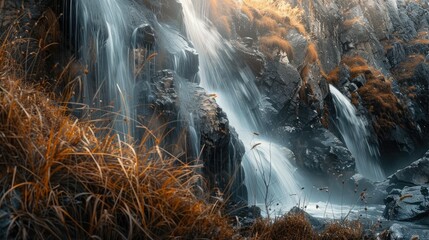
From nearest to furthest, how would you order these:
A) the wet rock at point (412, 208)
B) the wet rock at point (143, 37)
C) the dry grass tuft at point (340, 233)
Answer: the dry grass tuft at point (340, 233) < the wet rock at point (143, 37) < the wet rock at point (412, 208)

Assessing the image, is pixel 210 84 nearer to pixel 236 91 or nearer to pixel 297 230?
pixel 236 91

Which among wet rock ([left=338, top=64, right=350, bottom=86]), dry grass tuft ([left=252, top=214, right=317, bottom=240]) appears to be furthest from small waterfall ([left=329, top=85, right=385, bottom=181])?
dry grass tuft ([left=252, top=214, right=317, bottom=240])

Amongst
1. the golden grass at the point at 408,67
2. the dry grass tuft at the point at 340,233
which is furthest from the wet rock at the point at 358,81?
the dry grass tuft at the point at 340,233

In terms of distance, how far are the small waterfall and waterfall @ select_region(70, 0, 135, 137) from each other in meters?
11.2

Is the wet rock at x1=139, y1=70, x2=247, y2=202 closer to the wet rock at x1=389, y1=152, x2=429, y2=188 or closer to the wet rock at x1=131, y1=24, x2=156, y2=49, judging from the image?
the wet rock at x1=131, y1=24, x2=156, y2=49

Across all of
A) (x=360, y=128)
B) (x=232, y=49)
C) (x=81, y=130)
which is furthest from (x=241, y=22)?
(x=81, y=130)

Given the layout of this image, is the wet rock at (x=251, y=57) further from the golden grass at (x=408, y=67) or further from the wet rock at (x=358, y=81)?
the golden grass at (x=408, y=67)

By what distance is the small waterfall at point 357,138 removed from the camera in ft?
55.3

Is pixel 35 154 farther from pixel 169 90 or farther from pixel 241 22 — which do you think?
pixel 241 22

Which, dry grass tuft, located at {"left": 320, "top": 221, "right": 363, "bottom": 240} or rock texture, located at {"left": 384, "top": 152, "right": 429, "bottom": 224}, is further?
rock texture, located at {"left": 384, "top": 152, "right": 429, "bottom": 224}

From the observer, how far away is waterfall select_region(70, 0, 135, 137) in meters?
6.64

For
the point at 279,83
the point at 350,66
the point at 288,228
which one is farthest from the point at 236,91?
the point at 350,66

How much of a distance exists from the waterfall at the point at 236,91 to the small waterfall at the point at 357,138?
501 centimetres

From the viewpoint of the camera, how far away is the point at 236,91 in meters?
12.7
